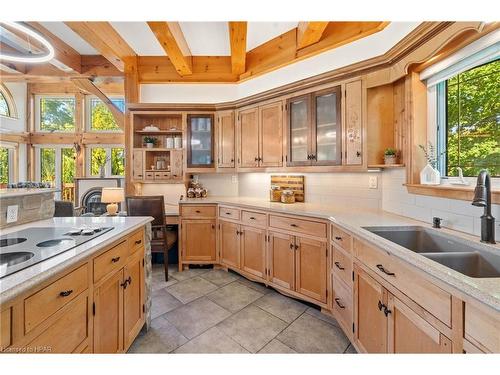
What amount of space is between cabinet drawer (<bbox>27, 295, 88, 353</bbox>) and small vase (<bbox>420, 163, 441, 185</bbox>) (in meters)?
2.35

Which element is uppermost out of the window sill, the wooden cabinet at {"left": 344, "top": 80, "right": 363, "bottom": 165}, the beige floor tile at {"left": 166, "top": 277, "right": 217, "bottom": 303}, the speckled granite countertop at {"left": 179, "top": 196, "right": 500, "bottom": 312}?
the wooden cabinet at {"left": 344, "top": 80, "right": 363, "bottom": 165}

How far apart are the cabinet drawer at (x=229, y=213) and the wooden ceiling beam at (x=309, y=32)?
2.09 meters

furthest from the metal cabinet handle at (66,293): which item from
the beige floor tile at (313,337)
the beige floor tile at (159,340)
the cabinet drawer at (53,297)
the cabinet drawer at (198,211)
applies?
the cabinet drawer at (198,211)

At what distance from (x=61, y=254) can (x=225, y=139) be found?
2.47 meters

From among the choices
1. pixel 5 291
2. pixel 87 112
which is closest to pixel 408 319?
pixel 5 291

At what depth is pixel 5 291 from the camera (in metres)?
0.71

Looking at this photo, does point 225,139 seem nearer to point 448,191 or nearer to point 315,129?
point 315,129

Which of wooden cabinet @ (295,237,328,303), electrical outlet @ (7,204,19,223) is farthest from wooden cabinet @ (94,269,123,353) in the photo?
wooden cabinet @ (295,237,328,303)

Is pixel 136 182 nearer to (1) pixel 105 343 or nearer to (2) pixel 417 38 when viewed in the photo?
(1) pixel 105 343

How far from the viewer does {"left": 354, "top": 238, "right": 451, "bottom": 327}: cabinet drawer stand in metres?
0.88

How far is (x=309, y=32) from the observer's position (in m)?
2.39

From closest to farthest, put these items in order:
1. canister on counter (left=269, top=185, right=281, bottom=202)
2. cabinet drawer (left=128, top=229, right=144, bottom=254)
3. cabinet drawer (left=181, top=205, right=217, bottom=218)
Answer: cabinet drawer (left=128, top=229, right=144, bottom=254) → canister on counter (left=269, top=185, right=281, bottom=202) → cabinet drawer (left=181, top=205, right=217, bottom=218)

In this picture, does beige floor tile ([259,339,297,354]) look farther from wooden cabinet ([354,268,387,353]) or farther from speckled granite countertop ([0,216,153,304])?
speckled granite countertop ([0,216,153,304])

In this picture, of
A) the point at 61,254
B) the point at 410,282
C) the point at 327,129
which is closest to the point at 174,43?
the point at 327,129
